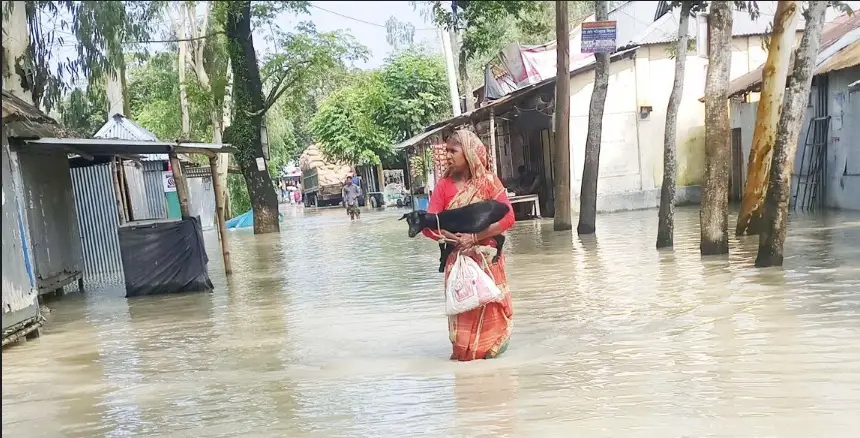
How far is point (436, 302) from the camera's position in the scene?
31.6 feet

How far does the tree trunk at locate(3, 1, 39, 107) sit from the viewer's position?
4574mm

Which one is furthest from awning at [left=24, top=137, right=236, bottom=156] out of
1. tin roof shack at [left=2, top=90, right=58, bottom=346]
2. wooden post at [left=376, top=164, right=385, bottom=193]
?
wooden post at [left=376, top=164, right=385, bottom=193]

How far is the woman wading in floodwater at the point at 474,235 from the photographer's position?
5820 millimetres

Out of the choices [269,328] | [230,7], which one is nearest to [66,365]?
[269,328]

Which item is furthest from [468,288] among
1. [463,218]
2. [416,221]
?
[416,221]

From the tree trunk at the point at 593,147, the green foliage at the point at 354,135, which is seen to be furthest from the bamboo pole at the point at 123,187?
the green foliage at the point at 354,135

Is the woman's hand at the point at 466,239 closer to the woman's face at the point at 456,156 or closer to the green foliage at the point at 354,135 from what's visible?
the woman's face at the point at 456,156

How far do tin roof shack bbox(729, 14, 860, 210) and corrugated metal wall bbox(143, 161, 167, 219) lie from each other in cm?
1331

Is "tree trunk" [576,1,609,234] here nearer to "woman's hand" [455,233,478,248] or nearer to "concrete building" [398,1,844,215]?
"concrete building" [398,1,844,215]

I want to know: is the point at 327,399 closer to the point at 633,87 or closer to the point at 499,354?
the point at 499,354

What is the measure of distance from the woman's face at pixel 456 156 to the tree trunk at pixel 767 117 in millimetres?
2349

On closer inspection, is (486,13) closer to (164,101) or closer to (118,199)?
(164,101)

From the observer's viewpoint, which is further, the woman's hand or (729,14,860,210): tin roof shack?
(729,14,860,210): tin roof shack

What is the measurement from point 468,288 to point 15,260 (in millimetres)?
5148
